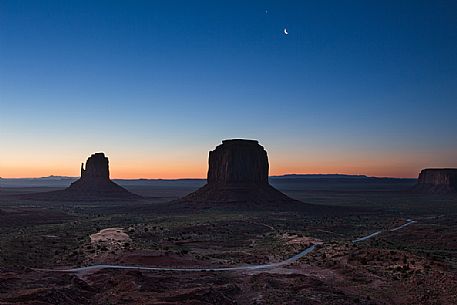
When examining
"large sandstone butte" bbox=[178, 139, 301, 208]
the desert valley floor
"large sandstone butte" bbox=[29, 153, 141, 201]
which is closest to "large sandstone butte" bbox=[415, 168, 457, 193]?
"large sandstone butte" bbox=[178, 139, 301, 208]

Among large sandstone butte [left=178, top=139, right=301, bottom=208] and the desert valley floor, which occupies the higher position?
large sandstone butte [left=178, top=139, right=301, bottom=208]

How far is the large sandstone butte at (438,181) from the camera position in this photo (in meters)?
169

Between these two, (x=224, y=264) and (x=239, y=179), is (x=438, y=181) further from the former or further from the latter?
(x=224, y=264)

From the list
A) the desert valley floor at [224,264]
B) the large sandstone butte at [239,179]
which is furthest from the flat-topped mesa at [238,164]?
the desert valley floor at [224,264]

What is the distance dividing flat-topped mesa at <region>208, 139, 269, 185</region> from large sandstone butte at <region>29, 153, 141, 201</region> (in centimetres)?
3602

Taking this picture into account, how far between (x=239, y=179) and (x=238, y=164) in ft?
13.1

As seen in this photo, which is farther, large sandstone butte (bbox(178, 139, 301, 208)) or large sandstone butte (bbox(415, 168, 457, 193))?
large sandstone butte (bbox(415, 168, 457, 193))

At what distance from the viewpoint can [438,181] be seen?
575 ft

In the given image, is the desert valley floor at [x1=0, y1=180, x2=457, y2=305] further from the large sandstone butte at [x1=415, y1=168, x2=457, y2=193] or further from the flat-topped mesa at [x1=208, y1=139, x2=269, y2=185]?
the large sandstone butte at [x1=415, y1=168, x2=457, y2=193]

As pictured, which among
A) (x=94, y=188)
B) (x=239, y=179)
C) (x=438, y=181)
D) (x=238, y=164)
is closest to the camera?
(x=239, y=179)

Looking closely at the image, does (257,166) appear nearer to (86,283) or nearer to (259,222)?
(259,222)

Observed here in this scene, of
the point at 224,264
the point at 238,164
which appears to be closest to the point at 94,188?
the point at 238,164

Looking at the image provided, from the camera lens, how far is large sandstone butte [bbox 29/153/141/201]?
133 meters

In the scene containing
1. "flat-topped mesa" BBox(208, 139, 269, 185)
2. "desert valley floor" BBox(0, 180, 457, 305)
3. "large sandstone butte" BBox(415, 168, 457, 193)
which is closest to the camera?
"desert valley floor" BBox(0, 180, 457, 305)
